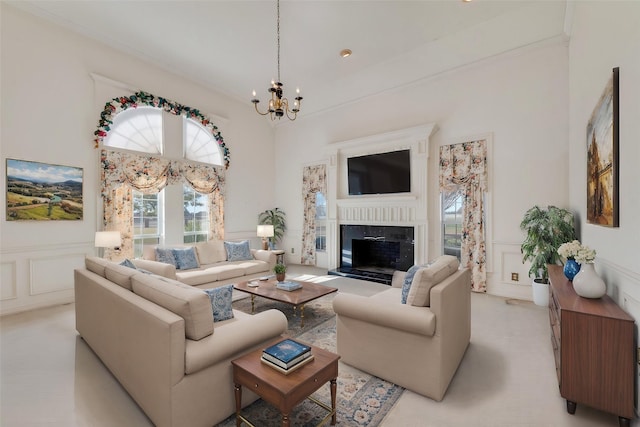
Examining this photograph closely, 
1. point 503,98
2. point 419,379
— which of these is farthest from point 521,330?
point 503,98

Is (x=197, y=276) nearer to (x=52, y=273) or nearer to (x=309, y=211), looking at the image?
(x=52, y=273)

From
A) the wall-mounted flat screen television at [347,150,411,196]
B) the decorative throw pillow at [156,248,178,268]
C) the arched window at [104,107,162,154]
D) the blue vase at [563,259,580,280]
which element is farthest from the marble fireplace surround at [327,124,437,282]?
the arched window at [104,107,162,154]

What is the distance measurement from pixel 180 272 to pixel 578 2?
6.50 metres

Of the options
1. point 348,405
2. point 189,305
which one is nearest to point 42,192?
point 189,305

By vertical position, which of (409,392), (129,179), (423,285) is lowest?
(409,392)

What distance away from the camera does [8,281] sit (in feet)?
12.5

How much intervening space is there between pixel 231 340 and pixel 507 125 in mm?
5028

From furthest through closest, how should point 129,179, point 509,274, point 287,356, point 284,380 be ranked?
point 129,179 < point 509,274 < point 287,356 < point 284,380

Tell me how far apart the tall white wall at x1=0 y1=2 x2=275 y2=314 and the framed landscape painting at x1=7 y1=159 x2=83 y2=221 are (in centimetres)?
8

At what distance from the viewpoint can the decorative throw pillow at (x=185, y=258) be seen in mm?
4781

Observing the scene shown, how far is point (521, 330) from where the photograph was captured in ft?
10.7

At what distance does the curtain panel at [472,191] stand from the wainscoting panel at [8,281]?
6712mm

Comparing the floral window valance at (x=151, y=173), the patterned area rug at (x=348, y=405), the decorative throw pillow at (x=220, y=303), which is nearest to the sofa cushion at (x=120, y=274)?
the decorative throw pillow at (x=220, y=303)

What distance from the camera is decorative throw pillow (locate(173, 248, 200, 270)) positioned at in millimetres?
4781
